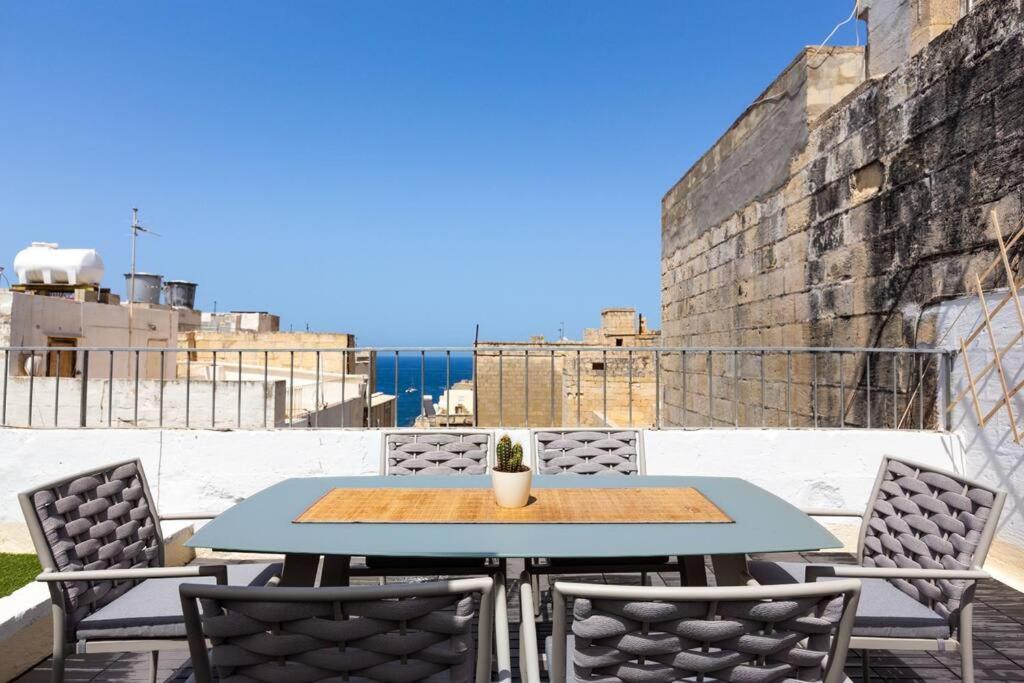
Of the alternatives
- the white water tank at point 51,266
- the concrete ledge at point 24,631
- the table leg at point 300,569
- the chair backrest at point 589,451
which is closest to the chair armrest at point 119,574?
the table leg at point 300,569

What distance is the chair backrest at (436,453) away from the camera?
285cm

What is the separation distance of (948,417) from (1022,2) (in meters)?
2.21

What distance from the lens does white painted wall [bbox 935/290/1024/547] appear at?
3.27 meters

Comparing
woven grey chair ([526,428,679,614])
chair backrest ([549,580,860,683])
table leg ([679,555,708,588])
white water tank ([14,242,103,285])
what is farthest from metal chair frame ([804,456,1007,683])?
white water tank ([14,242,103,285])

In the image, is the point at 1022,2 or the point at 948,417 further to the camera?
the point at 948,417

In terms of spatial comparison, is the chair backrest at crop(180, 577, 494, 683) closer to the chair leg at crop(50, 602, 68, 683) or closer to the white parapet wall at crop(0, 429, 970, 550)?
the chair leg at crop(50, 602, 68, 683)

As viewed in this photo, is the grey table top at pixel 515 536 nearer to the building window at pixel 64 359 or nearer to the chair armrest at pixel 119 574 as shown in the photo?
the chair armrest at pixel 119 574

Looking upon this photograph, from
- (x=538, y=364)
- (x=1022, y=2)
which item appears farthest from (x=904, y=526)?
(x=538, y=364)

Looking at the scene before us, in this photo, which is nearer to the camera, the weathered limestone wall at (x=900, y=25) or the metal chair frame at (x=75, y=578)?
the metal chair frame at (x=75, y=578)

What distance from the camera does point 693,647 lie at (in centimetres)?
116

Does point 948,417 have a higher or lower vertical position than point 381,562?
higher

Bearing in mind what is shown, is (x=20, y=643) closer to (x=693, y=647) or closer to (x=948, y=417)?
(x=693, y=647)

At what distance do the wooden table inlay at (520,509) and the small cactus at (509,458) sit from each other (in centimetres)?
13

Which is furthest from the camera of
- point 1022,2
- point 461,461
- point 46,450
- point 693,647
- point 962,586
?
point 46,450
